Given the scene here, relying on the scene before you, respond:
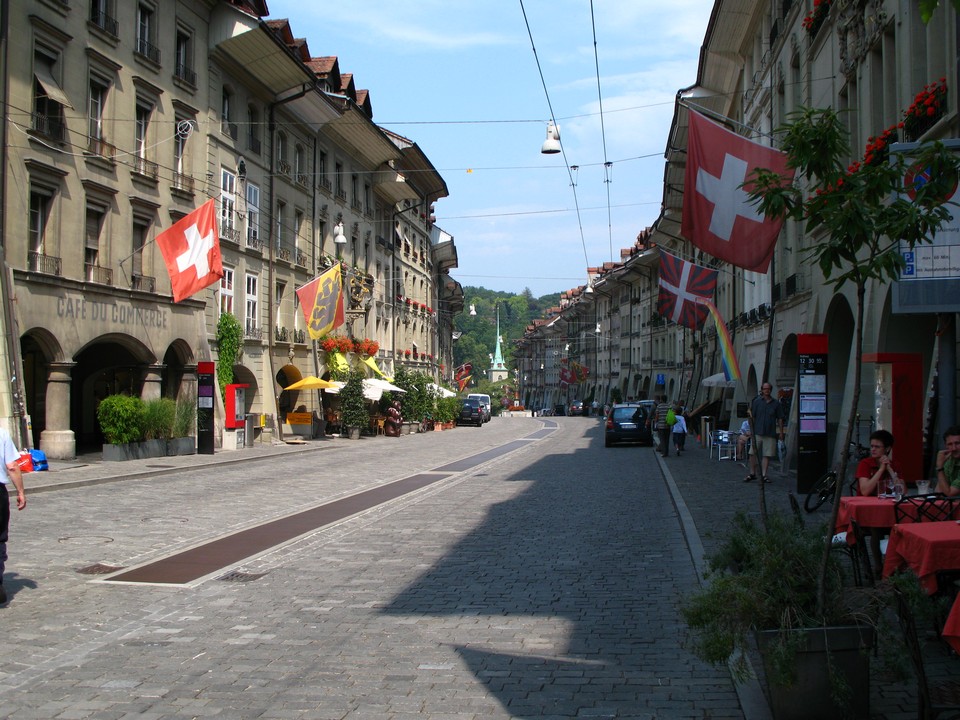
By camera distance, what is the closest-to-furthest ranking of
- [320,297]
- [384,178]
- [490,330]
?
[320,297], [384,178], [490,330]

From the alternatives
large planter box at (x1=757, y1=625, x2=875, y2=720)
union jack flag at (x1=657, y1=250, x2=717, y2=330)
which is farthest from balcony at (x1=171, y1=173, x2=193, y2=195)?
large planter box at (x1=757, y1=625, x2=875, y2=720)

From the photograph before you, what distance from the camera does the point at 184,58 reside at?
30.7 metres

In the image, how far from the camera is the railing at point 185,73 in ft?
98.4

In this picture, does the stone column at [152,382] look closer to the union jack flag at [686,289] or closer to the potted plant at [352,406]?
the potted plant at [352,406]

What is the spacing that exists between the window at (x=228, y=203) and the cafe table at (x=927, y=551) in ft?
94.9

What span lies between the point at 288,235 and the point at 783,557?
35795mm

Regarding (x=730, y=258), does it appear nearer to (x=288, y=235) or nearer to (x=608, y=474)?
(x=608, y=474)

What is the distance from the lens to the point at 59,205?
24.0 meters

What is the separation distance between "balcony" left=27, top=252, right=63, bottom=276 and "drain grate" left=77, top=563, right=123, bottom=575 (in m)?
15.1

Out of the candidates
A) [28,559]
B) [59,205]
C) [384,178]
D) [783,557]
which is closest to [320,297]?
[59,205]

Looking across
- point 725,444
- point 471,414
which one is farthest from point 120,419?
point 471,414

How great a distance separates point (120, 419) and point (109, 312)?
3.08 metres

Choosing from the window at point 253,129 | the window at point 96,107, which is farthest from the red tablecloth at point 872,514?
the window at point 253,129

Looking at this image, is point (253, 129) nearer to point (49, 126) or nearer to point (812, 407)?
point (49, 126)
